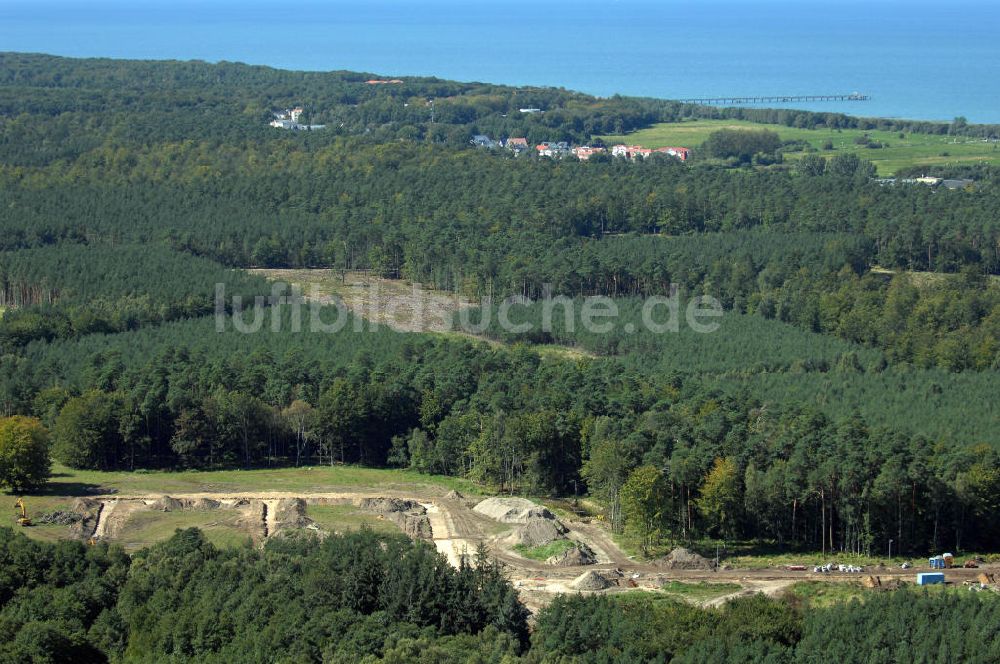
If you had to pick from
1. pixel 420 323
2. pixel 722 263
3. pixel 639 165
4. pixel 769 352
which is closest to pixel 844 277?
pixel 722 263

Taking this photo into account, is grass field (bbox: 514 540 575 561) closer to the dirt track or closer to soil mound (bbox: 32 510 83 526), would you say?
the dirt track

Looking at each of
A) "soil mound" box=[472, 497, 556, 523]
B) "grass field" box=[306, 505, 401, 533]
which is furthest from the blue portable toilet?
"grass field" box=[306, 505, 401, 533]

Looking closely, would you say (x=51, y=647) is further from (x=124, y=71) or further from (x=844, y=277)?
(x=124, y=71)

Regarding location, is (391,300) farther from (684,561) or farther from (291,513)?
(684,561)

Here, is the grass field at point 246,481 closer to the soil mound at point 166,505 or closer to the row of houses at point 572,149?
the soil mound at point 166,505

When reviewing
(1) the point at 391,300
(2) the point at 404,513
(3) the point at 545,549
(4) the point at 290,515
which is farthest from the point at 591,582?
(1) the point at 391,300
